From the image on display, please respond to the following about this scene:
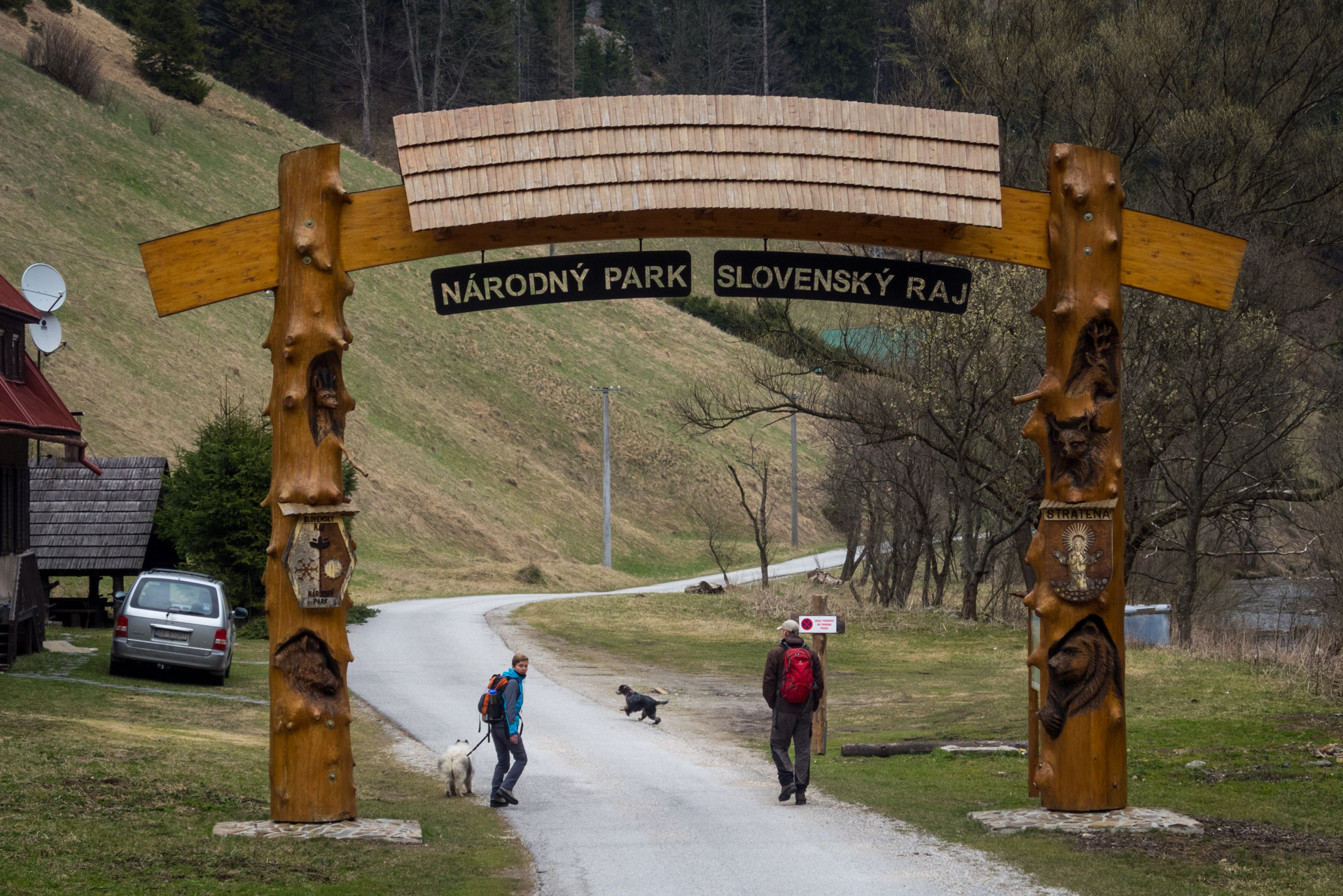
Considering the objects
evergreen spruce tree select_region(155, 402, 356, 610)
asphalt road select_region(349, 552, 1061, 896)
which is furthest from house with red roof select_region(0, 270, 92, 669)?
asphalt road select_region(349, 552, 1061, 896)

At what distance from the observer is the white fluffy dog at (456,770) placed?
12.9m

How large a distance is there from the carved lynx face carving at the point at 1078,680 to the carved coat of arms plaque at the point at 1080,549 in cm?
44

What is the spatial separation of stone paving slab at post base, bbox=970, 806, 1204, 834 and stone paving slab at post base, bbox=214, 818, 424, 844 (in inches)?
189

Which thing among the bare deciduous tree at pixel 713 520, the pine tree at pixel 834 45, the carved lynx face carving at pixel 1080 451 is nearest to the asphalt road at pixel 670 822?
the carved lynx face carving at pixel 1080 451


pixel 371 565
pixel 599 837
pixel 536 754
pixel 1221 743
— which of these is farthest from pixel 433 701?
pixel 371 565

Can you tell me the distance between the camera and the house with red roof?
21141 millimetres

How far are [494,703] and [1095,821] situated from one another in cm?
554

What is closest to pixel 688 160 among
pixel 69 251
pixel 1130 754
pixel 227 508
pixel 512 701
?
pixel 512 701

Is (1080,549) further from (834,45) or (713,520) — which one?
(834,45)

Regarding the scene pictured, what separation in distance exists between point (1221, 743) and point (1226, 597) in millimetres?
27989

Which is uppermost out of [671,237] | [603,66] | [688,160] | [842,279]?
[603,66]

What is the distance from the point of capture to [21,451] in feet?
75.4

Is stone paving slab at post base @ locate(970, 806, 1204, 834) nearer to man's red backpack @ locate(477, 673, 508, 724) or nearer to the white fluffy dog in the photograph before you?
man's red backpack @ locate(477, 673, 508, 724)

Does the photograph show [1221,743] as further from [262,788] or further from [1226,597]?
[1226,597]
